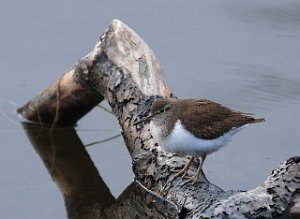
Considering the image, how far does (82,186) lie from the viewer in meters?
8.53

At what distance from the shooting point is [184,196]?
276 inches

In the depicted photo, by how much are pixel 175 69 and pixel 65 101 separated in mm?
1769

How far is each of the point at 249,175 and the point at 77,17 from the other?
361 cm

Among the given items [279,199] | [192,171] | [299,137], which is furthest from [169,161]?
[299,137]

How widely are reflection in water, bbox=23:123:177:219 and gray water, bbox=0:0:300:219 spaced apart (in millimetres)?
95

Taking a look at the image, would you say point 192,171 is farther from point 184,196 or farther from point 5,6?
point 5,6

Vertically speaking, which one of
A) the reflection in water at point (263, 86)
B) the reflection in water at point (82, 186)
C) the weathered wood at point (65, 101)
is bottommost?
the reflection in water at point (263, 86)

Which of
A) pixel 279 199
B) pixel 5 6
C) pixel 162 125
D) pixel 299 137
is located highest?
pixel 5 6

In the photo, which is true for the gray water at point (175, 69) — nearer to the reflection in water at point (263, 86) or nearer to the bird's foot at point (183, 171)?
the reflection in water at point (263, 86)

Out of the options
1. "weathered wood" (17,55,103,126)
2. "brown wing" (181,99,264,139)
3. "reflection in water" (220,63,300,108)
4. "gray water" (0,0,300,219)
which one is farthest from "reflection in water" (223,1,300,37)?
"brown wing" (181,99,264,139)

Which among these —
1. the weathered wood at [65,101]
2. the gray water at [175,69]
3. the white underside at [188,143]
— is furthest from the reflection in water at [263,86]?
the white underside at [188,143]

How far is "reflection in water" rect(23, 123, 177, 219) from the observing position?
26.0 ft

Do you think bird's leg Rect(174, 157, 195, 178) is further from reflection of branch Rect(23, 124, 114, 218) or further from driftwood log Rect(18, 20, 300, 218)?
reflection of branch Rect(23, 124, 114, 218)

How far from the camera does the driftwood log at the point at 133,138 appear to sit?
6.43 m
